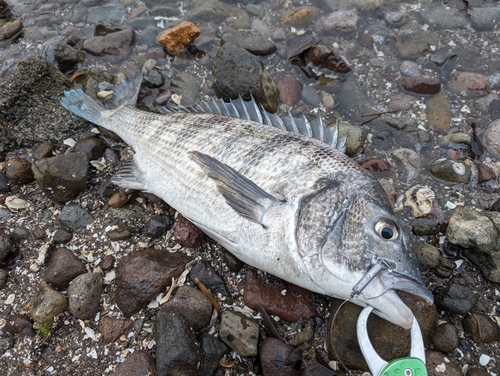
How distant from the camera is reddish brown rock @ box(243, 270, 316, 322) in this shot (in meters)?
3.57

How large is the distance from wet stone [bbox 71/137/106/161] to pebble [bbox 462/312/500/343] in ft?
15.4

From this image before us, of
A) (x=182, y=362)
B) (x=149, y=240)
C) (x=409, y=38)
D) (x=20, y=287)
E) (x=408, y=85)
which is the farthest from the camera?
(x=409, y=38)

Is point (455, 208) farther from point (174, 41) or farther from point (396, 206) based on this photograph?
point (174, 41)

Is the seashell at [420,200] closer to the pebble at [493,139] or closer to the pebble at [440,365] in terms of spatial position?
the pebble at [493,139]

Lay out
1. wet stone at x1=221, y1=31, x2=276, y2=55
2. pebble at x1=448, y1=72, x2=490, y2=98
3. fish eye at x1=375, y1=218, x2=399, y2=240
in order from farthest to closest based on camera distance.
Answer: wet stone at x1=221, y1=31, x2=276, y2=55
pebble at x1=448, y1=72, x2=490, y2=98
fish eye at x1=375, y1=218, x2=399, y2=240

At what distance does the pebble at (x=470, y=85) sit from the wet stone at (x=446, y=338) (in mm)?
3314

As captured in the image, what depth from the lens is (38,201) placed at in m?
4.44

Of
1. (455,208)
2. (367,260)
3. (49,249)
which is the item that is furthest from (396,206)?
(49,249)

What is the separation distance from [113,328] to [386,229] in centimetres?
278

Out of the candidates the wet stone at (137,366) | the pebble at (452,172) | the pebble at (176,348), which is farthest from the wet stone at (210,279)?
the pebble at (452,172)

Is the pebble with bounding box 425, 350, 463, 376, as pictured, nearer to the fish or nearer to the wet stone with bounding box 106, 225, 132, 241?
the fish

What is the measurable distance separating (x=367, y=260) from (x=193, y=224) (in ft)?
6.69

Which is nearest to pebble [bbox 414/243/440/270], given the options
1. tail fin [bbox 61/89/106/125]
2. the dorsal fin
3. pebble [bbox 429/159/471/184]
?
pebble [bbox 429/159/471/184]

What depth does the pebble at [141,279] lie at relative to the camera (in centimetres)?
357
